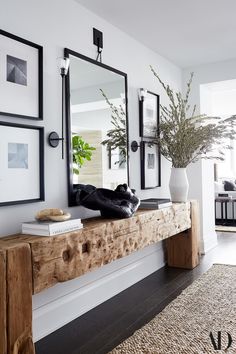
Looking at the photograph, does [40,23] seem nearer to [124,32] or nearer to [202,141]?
[124,32]

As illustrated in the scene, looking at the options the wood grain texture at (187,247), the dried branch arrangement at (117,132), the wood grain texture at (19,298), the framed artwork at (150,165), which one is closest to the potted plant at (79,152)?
the dried branch arrangement at (117,132)

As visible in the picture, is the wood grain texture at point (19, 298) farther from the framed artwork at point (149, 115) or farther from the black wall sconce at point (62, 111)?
the framed artwork at point (149, 115)

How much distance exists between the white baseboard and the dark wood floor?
0.18 feet

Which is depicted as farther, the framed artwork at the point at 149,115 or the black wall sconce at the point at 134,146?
the framed artwork at the point at 149,115

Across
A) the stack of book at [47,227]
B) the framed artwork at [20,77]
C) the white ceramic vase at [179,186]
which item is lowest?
the stack of book at [47,227]

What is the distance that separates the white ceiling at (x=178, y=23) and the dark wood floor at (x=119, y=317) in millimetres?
2423

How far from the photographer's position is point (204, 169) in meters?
4.61

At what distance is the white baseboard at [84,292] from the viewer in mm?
2314

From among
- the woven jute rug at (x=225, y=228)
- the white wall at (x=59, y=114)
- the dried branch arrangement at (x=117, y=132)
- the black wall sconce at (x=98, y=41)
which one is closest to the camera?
the white wall at (x=59, y=114)

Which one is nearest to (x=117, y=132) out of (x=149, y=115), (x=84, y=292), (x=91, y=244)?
(x=149, y=115)

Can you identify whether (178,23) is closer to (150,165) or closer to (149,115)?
(149,115)

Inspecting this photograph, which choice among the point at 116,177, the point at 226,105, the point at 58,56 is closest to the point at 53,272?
the point at 116,177

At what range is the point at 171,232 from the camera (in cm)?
327

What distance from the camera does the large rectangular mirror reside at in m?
2.64
